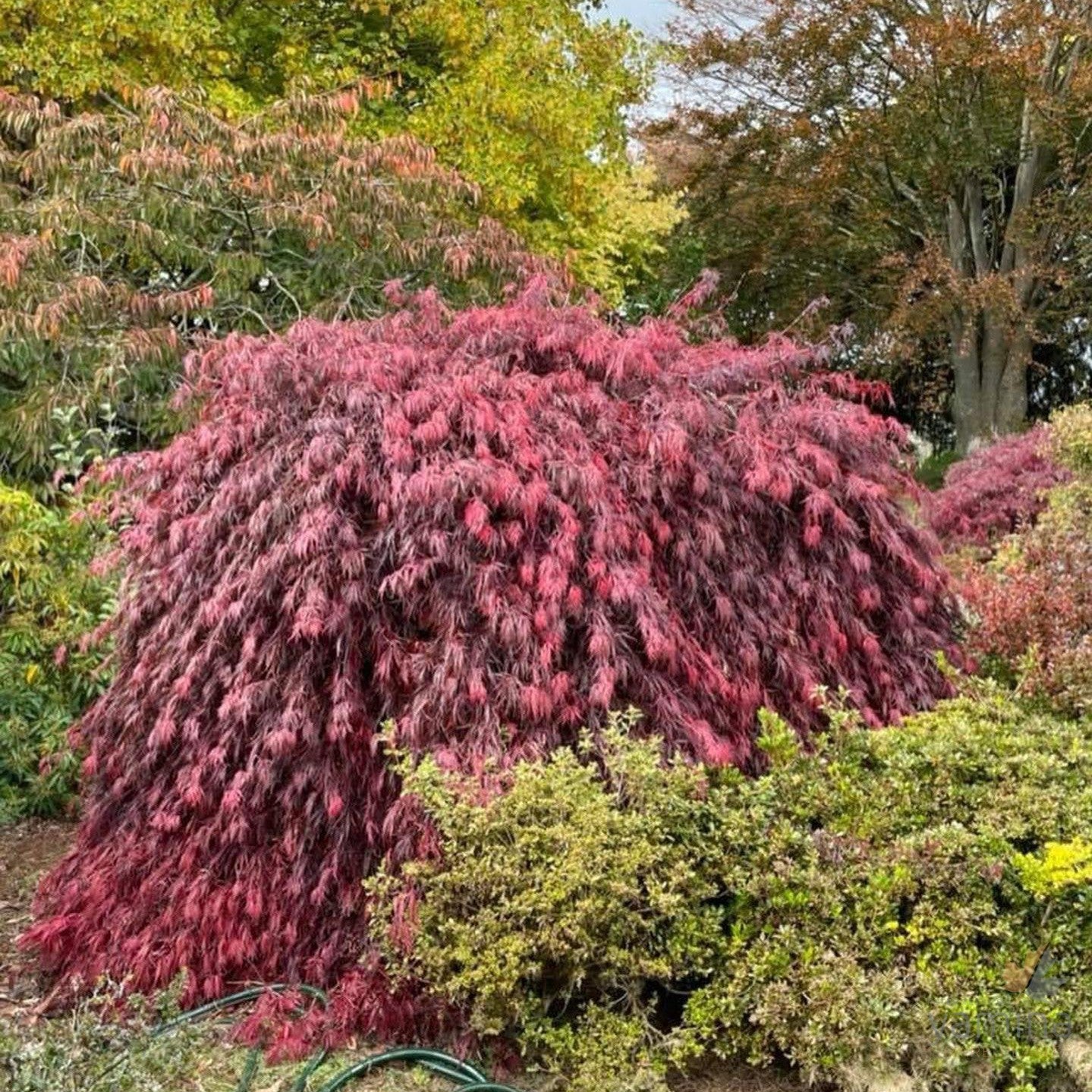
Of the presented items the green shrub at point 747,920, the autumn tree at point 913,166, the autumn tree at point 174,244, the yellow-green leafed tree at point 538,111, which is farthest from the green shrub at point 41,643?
the autumn tree at point 913,166

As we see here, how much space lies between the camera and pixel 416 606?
3230 millimetres

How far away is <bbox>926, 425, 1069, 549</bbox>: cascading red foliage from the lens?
847 cm

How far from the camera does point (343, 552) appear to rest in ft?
10.6

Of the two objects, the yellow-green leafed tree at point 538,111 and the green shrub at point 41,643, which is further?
the yellow-green leafed tree at point 538,111

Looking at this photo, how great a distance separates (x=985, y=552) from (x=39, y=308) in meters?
6.35

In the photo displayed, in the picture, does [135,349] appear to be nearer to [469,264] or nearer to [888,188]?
[469,264]

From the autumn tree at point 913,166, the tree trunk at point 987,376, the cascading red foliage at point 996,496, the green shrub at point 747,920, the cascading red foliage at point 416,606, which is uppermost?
the autumn tree at point 913,166

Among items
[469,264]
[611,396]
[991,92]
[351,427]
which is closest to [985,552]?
[469,264]

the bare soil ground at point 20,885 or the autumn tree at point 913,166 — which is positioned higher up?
the autumn tree at point 913,166

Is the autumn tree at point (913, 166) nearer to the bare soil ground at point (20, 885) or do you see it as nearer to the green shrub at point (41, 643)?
the green shrub at point (41, 643)

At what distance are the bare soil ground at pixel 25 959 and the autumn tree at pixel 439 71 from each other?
6379mm

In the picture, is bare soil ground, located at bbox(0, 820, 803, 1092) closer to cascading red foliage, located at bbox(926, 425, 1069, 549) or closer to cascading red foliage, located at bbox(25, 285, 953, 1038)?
cascading red foliage, located at bbox(25, 285, 953, 1038)

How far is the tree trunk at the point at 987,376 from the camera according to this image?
15484 millimetres

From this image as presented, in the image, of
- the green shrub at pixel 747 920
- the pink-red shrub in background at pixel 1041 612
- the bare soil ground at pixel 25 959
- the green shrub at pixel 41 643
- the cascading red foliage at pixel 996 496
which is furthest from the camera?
the cascading red foliage at pixel 996 496
